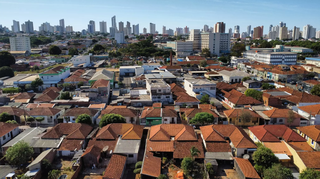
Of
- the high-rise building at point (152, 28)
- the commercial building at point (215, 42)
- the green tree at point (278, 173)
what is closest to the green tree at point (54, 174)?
the green tree at point (278, 173)

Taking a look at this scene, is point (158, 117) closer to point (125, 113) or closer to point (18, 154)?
point (125, 113)

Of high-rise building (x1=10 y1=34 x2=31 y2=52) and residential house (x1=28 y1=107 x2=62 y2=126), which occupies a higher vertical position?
high-rise building (x1=10 y1=34 x2=31 y2=52)

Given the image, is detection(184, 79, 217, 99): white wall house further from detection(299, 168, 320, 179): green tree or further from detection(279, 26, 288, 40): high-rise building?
detection(279, 26, 288, 40): high-rise building

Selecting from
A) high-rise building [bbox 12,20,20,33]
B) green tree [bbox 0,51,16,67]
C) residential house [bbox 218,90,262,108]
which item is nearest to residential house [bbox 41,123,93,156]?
residential house [bbox 218,90,262,108]

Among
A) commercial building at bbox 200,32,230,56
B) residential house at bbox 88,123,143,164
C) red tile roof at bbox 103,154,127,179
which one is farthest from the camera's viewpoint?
commercial building at bbox 200,32,230,56

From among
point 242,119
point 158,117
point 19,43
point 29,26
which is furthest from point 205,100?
point 29,26

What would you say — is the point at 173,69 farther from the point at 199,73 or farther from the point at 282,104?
the point at 282,104
